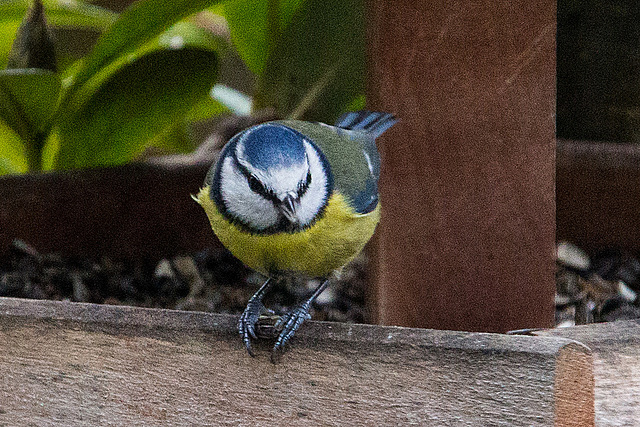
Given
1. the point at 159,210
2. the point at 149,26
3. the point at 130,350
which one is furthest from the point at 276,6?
the point at 130,350

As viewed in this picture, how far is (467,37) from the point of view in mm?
953

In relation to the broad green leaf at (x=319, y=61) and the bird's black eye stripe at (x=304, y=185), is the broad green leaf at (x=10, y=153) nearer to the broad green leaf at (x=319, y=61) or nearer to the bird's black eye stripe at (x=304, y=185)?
the broad green leaf at (x=319, y=61)

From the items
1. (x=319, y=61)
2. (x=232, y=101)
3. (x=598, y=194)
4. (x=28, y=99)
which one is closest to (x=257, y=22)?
(x=319, y=61)

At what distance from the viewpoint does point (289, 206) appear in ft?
2.85

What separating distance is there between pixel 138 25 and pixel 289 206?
592mm

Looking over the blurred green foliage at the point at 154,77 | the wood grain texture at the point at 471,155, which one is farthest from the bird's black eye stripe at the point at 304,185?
the blurred green foliage at the point at 154,77

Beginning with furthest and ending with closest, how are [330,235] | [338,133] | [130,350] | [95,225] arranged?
[95,225] → [338,133] → [330,235] → [130,350]

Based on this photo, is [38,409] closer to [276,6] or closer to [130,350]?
[130,350]

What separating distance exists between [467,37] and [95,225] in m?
0.80

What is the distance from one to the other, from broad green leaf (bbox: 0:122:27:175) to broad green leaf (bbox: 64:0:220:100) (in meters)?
0.25

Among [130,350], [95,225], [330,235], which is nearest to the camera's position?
[130,350]

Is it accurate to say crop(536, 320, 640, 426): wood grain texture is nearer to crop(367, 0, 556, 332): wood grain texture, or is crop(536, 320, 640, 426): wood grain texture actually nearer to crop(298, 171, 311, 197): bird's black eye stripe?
crop(367, 0, 556, 332): wood grain texture

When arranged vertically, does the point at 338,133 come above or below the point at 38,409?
above

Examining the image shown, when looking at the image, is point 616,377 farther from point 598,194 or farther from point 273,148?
point 598,194
